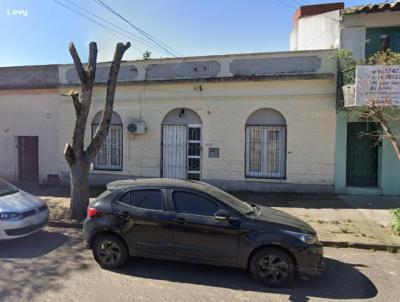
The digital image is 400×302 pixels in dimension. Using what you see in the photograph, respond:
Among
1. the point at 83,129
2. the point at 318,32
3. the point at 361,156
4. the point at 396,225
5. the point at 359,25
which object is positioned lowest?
the point at 396,225

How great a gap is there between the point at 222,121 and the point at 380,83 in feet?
16.3

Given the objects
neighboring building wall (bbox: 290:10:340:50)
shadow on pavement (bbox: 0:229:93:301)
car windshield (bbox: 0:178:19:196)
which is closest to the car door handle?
shadow on pavement (bbox: 0:229:93:301)

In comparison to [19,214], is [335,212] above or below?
below

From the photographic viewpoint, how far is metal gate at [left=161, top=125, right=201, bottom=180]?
12086 mm

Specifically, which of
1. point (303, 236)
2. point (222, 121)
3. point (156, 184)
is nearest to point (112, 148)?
point (222, 121)

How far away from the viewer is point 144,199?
5.44m

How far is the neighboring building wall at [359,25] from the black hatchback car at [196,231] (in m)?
7.65

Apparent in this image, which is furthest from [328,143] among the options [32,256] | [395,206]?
[32,256]

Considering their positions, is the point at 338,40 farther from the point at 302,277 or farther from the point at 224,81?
the point at 302,277

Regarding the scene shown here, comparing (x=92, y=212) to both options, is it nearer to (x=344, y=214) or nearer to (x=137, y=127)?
(x=344, y=214)

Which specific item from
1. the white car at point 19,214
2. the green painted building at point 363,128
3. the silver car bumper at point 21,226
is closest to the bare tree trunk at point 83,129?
the white car at point 19,214

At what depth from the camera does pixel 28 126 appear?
44.2ft

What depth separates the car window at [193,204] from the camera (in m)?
5.14

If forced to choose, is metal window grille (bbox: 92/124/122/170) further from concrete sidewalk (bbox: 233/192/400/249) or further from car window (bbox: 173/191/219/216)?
car window (bbox: 173/191/219/216)
